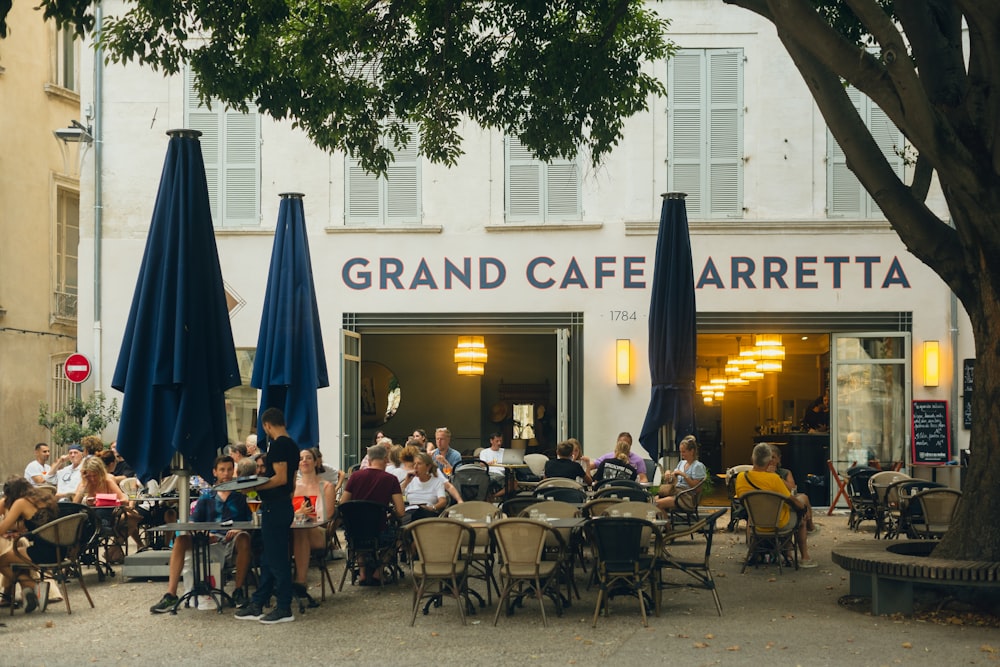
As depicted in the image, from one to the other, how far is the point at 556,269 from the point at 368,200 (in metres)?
2.84

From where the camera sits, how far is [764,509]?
11.4 meters

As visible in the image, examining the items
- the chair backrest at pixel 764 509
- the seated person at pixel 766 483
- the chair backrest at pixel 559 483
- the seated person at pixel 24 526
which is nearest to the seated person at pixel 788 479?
the seated person at pixel 766 483

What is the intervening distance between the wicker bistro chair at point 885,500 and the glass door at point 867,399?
303 centimetres

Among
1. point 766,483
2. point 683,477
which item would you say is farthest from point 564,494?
point 683,477

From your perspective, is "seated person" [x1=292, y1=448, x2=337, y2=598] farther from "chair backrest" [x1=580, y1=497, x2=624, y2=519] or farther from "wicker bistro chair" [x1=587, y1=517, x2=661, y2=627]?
"wicker bistro chair" [x1=587, y1=517, x2=661, y2=627]

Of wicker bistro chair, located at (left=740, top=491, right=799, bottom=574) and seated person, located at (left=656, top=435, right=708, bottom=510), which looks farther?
→ seated person, located at (left=656, top=435, right=708, bottom=510)

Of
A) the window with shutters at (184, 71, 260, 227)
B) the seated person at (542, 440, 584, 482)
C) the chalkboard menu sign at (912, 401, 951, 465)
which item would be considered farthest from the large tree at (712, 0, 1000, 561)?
the window with shutters at (184, 71, 260, 227)

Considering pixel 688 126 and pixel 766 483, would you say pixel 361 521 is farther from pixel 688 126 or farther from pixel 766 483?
pixel 688 126

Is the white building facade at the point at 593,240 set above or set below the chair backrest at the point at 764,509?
above

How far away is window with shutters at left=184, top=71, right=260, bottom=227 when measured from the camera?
711 inches

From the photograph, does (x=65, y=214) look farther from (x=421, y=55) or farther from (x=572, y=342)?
(x=421, y=55)

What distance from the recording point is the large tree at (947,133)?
825 cm

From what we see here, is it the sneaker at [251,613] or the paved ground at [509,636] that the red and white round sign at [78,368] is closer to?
the paved ground at [509,636]

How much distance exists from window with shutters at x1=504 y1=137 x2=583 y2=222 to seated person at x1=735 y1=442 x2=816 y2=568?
6636 millimetres
